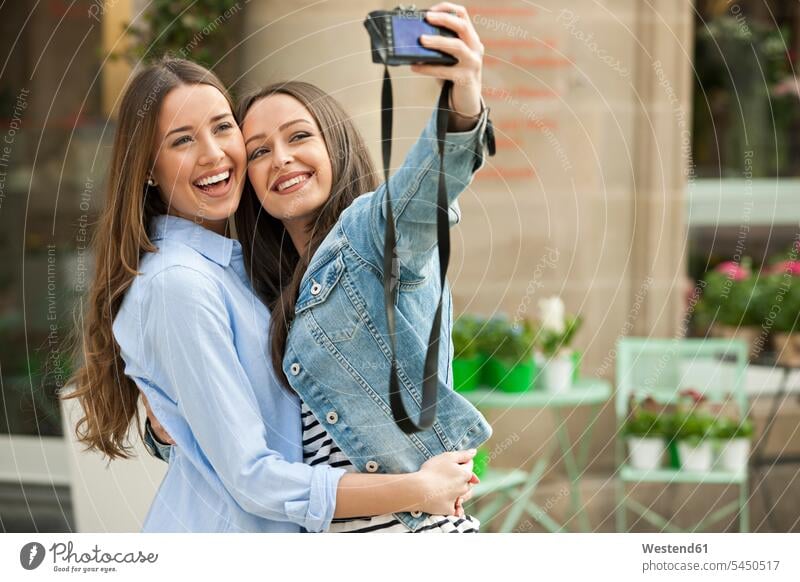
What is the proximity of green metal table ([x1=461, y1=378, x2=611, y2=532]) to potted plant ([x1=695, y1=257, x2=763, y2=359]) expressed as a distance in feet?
2.07

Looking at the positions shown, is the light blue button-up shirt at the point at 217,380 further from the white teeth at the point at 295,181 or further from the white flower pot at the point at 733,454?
the white flower pot at the point at 733,454

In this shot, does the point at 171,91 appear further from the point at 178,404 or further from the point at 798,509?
the point at 798,509

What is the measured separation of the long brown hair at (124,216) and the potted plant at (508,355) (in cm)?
153

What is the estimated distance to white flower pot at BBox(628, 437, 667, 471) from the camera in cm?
342

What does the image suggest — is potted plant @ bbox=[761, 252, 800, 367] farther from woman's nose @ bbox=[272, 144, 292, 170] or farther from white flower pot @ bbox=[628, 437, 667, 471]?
woman's nose @ bbox=[272, 144, 292, 170]

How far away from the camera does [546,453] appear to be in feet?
12.1

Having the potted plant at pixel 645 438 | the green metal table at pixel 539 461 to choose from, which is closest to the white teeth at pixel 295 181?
the green metal table at pixel 539 461

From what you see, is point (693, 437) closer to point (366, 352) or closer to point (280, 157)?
point (366, 352)

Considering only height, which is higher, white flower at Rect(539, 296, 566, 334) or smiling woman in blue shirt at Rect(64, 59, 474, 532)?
smiling woman in blue shirt at Rect(64, 59, 474, 532)

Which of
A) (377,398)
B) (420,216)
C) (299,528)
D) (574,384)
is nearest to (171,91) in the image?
(420,216)

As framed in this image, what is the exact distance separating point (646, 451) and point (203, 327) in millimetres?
2281

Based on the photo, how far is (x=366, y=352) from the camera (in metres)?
1.59

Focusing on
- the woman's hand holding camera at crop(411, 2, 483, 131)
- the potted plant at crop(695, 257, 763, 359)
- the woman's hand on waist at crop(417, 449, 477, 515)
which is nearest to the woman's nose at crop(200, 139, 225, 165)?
the woman's hand holding camera at crop(411, 2, 483, 131)

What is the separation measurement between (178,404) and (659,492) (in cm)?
282
